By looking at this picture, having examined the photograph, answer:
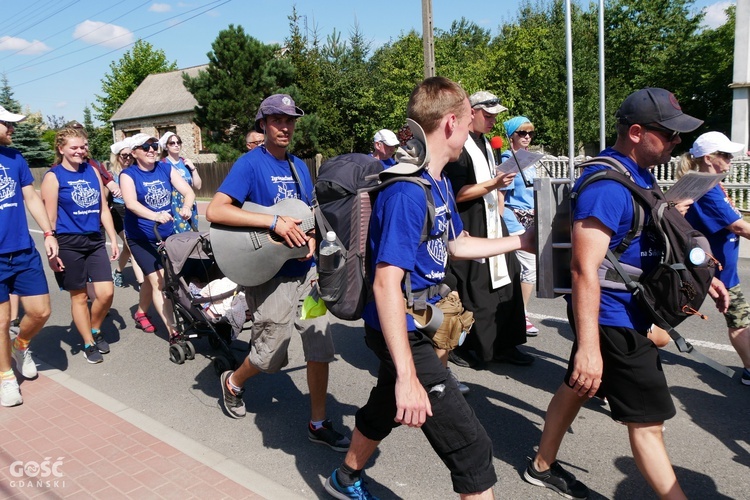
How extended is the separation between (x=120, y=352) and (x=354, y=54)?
24874 mm

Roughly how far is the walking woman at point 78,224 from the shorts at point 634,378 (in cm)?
454

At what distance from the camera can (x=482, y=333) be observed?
4738 mm

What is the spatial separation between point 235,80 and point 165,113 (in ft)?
52.8

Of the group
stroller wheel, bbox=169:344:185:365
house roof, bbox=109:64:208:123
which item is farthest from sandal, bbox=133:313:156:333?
house roof, bbox=109:64:208:123

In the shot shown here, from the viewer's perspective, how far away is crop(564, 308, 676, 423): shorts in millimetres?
2660

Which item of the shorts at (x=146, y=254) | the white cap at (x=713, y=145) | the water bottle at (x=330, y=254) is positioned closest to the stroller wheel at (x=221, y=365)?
the shorts at (x=146, y=254)

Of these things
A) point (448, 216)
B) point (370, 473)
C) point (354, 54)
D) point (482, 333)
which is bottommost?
point (370, 473)

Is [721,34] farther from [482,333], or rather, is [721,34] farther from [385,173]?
[385,173]

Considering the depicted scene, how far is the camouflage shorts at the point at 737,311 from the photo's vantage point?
424 cm

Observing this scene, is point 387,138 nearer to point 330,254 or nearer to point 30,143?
point 330,254

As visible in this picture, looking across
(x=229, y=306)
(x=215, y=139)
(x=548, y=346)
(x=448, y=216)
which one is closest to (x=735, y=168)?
(x=548, y=346)

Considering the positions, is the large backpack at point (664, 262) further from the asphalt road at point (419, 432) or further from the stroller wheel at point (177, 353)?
the stroller wheel at point (177, 353)

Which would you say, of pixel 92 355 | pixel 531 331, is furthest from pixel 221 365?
pixel 531 331

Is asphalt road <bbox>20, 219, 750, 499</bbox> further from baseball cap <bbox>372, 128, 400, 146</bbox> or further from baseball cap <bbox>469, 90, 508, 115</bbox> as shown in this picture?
baseball cap <bbox>372, 128, 400, 146</bbox>
